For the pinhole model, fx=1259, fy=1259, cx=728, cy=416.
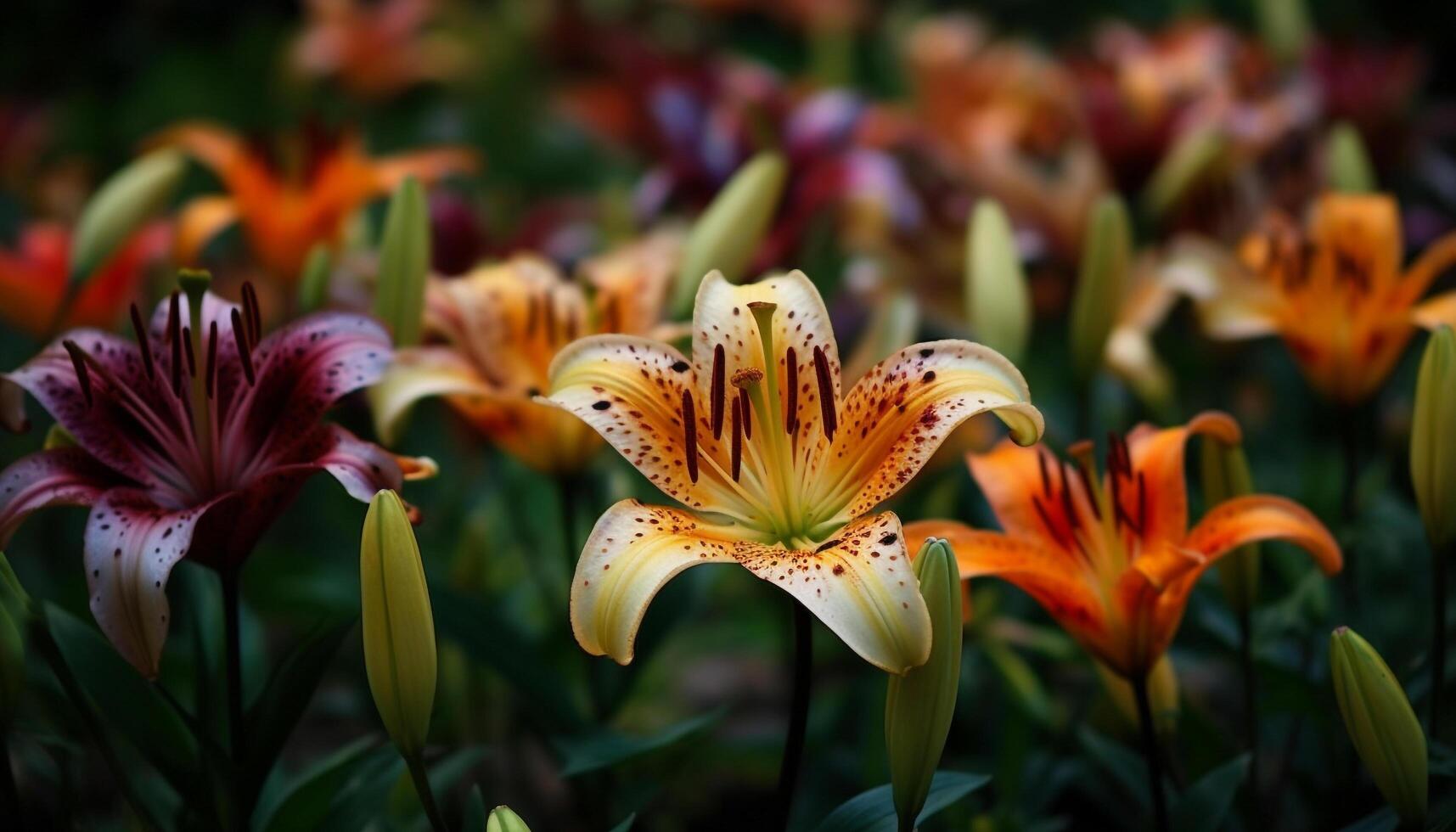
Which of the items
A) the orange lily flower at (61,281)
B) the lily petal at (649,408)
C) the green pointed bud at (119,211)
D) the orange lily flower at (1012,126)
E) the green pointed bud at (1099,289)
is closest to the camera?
the lily petal at (649,408)

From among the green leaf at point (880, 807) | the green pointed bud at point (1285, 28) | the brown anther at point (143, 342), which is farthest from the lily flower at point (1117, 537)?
the green pointed bud at point (1285, 28)

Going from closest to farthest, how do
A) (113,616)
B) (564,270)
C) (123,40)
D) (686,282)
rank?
(113,616)
(686,282)
(564,270)
(123,40)

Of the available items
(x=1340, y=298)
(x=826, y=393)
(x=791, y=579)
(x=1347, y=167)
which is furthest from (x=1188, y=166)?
(x=791, y=579)

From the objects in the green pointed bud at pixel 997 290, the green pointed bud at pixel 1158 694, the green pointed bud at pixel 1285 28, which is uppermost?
the green pointed bud at pixel 1285 28

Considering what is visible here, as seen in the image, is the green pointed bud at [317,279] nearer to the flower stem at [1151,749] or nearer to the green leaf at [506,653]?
the green leaf at [506,653]

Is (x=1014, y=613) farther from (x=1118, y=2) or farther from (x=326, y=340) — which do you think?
(x=1118, y=2)

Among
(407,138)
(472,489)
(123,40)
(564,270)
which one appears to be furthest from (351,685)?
(123,40)

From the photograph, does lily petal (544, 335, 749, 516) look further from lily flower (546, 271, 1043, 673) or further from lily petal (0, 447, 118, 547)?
lily petal (0, 447, 118, 547)
